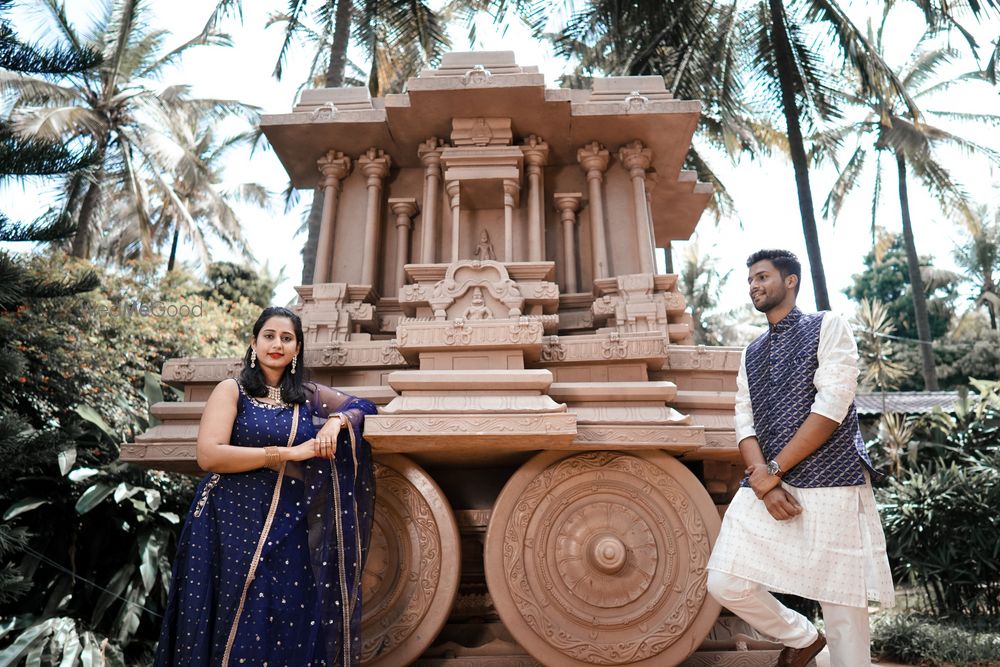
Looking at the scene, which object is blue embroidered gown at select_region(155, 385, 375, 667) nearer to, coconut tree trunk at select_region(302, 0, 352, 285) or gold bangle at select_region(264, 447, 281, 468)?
gold bangle at select_region(264, 447, 281, 468)

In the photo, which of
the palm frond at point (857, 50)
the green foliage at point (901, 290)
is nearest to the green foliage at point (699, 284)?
the green foliage at point (901, 290)

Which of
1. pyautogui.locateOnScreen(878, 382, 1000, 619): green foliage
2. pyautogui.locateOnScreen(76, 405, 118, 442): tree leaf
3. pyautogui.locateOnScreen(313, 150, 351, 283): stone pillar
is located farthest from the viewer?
pyautogui.locateOnScreen(878, 382, 1000, 619): green foliage

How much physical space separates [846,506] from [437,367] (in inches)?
88.3

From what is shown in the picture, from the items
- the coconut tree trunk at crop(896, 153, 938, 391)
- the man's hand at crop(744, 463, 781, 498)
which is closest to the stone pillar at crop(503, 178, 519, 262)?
the man's hand at crop(744, 463, 781, 498)

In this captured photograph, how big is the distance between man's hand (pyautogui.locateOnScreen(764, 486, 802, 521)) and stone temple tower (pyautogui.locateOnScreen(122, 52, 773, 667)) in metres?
0.66

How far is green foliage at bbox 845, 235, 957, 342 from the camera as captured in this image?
29.1 meters

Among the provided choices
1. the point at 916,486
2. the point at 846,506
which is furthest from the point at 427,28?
the point at 846,506

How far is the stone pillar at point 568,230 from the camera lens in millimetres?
5938

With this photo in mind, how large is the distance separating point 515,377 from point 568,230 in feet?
8.91

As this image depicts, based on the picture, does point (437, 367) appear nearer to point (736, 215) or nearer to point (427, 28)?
point (427, 28)

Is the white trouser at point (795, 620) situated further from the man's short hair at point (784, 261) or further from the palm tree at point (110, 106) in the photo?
the palm tree at point (110, 106)

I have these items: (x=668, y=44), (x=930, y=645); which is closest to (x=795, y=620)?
(x=930, y=645)

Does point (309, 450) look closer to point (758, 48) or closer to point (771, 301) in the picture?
point (771, 301)

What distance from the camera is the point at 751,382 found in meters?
3.27
